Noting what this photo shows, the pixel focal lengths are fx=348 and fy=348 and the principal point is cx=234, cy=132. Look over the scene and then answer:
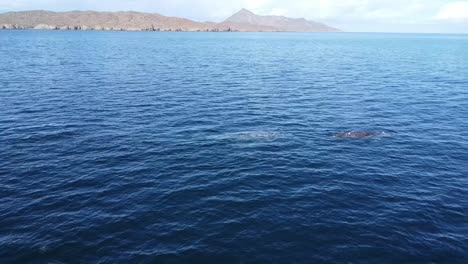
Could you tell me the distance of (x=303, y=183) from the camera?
35.7 metres

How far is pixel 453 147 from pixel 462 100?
1255 inches

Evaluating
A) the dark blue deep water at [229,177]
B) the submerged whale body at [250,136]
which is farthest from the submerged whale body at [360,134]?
the submerged whale body at [250,136]

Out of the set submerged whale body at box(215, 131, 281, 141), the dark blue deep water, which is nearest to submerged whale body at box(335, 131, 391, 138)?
the dark blue deep water

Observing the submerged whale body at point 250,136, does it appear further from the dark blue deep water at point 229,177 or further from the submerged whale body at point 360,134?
the submerged whale body at point 360,134

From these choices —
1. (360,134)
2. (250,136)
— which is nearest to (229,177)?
(250,136)

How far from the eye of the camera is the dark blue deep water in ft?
84.6

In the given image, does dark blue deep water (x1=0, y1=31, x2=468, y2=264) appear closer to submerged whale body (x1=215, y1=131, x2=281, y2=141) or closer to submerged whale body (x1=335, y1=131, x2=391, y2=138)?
submerged whale body (x1=215, y1=131, x2=281, y2=141)

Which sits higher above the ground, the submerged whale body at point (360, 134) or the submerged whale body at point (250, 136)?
the submerged whale body at point (360, 134)

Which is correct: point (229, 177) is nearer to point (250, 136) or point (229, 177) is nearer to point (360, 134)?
point (250, 136)

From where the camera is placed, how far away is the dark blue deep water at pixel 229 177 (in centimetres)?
2578

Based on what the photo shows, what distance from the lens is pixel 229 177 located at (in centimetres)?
3678

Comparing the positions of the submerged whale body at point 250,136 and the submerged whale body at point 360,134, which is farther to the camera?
the submerged whale body at point 360,134

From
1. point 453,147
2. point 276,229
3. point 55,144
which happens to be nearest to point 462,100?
point 453,147

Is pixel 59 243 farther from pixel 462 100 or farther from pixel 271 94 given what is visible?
pixel 462 100
